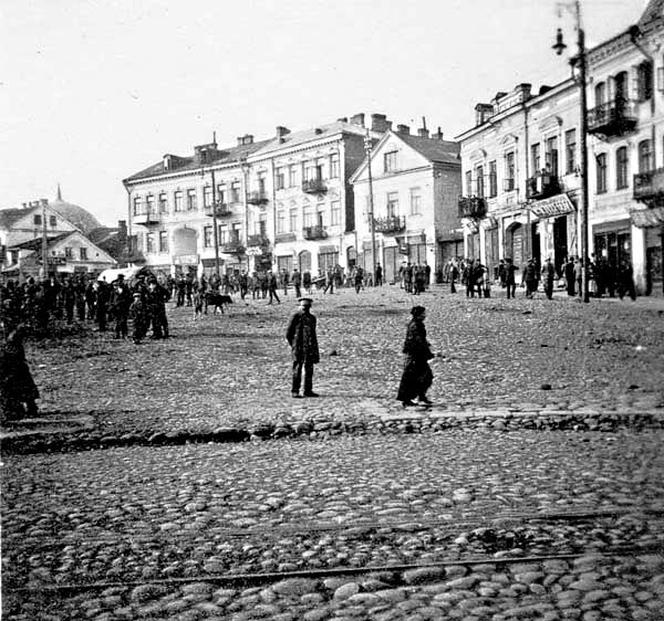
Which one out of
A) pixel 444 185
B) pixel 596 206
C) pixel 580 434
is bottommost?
pixel 580 434

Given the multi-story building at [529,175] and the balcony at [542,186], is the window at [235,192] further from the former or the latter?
the balcony at [542,186]

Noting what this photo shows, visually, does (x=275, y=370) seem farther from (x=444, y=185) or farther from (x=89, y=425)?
(x=444, y=185)

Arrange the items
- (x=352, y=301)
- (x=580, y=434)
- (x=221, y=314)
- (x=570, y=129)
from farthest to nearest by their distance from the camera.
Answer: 1. (x=570, y=129)
2. (x=221, y=314)
3. (x=352, y=301)
4. (x=580, y=434)

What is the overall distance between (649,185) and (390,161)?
23.5m

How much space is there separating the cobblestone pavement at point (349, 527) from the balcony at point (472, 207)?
640 inches

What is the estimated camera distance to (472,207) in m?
23.1

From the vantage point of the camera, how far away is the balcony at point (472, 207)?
72.1 ft

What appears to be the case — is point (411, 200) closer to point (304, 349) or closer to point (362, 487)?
point (304, 349)

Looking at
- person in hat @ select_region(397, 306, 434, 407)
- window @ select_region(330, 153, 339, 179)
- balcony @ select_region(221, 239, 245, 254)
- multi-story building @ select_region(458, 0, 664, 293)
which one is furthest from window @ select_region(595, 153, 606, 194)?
balcony @ select_region(221, 239, 245, 254)

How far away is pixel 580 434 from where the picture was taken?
657 centimetres

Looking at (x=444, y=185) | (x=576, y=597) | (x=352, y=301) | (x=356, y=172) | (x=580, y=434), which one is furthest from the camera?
(x=356, y=172)

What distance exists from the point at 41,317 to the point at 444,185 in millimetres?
19163

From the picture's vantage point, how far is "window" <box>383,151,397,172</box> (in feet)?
98.8

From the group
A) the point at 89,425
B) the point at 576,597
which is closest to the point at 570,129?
the point at 89,425
